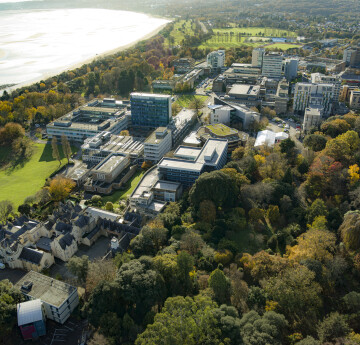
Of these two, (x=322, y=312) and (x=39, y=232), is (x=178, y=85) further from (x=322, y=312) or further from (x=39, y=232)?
(x=322, y=312)

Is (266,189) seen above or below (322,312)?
above

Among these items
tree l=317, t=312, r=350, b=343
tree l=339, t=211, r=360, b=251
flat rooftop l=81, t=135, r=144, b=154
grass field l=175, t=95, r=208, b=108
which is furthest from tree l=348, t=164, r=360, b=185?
grass field l=175, t=95, r=208, b=108

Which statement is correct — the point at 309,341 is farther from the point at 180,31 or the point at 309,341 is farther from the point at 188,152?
the point at 180,31

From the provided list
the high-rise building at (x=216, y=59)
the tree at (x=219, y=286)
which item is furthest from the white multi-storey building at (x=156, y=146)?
the high-rise building at (x=216, y=59)

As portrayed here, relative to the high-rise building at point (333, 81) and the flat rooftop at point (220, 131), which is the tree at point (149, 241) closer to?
the flat rooftop at point (220, 131)

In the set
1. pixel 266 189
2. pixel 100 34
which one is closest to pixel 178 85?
pixel 266 189

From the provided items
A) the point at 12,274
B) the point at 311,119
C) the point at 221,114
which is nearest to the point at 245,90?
the point at 221,114

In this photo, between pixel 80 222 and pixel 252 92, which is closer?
pixel 80 222
